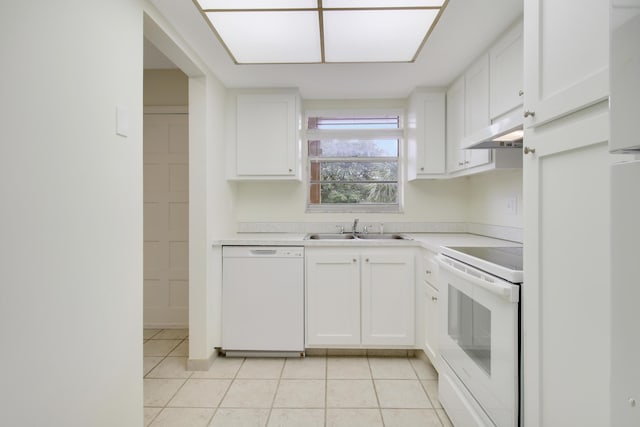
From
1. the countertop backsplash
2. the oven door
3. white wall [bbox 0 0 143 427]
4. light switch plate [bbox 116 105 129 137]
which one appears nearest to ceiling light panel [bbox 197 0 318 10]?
white wall [bbox 0 0 143 427]

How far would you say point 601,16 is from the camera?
852mm

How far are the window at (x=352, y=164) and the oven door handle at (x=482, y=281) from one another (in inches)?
58.5

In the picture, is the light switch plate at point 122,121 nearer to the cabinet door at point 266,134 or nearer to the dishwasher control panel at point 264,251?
the dishwasher control panel at point 264,251

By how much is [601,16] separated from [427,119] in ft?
6.80

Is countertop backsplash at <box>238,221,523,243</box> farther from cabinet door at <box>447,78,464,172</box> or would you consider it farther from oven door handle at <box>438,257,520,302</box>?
oven door handle at <box>438,257,520,302</box>

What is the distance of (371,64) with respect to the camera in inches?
95.0

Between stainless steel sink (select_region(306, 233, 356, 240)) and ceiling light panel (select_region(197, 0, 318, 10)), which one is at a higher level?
ceiling light panel (select_region(197, 0, 318, 10))

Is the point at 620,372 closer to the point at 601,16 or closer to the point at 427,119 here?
the point at 601,16

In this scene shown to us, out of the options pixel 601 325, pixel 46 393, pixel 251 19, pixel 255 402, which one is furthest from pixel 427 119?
pixel 46 393

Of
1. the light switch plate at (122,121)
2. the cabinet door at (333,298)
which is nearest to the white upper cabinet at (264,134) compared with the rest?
the cabinet door at (333,298)

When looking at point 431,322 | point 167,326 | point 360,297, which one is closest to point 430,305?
point 431,322

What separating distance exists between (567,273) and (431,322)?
1.53 metres

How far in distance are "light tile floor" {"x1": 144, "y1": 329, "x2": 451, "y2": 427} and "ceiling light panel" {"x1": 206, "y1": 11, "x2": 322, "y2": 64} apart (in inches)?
87.9

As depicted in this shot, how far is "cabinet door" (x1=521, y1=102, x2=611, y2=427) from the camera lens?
856 millimetres
